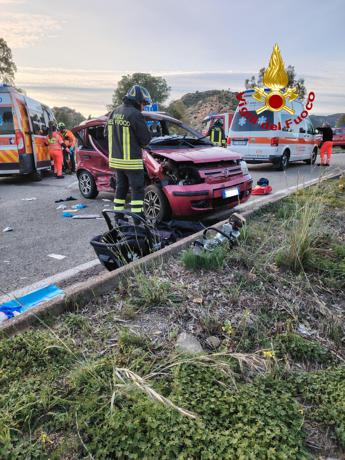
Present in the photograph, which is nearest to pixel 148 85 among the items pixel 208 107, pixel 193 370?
pixel 208 107

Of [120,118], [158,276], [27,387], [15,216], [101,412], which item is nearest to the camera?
[101,412]

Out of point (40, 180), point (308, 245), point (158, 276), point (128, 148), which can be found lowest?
point (40, 180)

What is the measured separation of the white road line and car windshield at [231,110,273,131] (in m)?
8.77

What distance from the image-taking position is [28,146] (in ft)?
35.0

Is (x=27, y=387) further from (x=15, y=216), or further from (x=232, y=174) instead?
(x=15, y=216)

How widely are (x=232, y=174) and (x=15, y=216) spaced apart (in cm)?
403

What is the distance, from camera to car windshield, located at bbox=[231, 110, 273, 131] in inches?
444

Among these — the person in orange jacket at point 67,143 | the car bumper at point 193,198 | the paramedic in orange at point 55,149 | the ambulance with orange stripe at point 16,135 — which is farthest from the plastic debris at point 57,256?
the person in orange jacket at point 67,143

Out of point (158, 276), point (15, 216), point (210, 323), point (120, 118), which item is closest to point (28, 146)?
point (15, 216)

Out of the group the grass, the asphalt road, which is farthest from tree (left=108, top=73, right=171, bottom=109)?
the grass

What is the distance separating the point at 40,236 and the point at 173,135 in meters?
2.92

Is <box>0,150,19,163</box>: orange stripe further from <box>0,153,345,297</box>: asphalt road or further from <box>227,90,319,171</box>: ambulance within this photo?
<box>227,90,319,171</box>: ambulance

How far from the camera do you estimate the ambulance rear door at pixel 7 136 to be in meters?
10.1

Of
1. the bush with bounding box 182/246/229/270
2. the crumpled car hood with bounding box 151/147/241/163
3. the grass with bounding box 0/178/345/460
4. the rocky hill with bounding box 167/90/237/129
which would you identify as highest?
the rocky hill with bounding box 167/90/237/129
